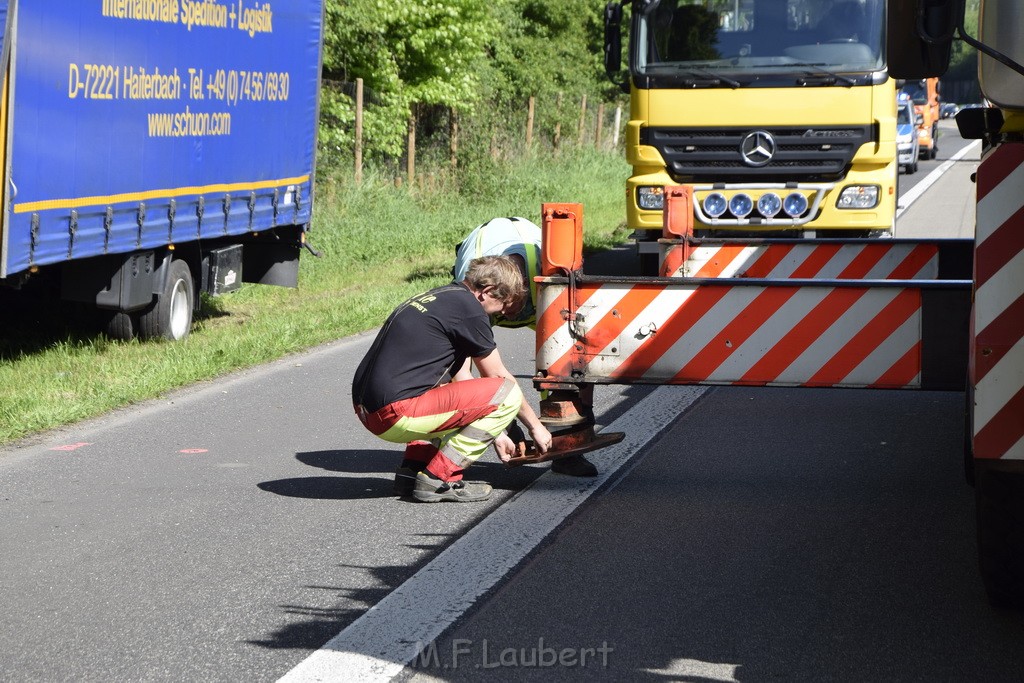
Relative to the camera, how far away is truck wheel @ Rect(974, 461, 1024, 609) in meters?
4.42

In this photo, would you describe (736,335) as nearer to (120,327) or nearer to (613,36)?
(120,327)

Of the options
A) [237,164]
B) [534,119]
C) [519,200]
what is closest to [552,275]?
[237,164]

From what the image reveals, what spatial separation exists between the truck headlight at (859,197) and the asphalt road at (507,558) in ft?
13.7

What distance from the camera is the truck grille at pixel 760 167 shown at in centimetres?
1210

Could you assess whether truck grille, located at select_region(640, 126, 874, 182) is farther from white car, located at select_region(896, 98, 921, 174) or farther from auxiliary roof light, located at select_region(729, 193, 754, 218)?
white car, located at select_region(896, 98, 921, 174)

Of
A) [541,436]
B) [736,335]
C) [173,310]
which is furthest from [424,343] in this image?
[173,310]

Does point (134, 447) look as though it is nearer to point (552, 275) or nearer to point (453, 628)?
point (552, 275)

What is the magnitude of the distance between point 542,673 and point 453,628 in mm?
462

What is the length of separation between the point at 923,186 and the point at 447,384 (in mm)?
26713

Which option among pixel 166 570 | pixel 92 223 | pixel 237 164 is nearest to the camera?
pixel 166 570

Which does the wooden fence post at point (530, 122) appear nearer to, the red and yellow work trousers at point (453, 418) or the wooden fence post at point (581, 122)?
the wooden fence post at point (581, 122)

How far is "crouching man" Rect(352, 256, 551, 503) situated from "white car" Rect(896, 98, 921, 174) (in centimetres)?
2986

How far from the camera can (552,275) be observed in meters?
6.23

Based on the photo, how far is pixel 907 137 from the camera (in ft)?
115
